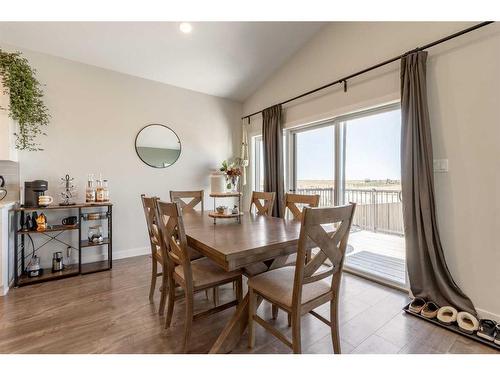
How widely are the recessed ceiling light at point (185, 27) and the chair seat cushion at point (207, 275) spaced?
2.58 metres

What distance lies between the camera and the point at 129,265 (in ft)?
10.3

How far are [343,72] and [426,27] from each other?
2.75 ft

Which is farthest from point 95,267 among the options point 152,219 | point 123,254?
point 152,219

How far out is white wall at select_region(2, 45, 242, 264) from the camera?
9.64ft

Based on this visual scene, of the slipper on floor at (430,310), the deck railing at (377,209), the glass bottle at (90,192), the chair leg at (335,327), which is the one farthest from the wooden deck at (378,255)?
the glass bottle at (90,192)

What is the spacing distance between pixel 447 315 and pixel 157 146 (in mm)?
3898

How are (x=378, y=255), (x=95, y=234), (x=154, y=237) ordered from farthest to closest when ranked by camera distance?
(x=378, y=255) < (x=95, y=234) < (x=154, y=237)

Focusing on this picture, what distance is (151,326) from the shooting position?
182 centimetres

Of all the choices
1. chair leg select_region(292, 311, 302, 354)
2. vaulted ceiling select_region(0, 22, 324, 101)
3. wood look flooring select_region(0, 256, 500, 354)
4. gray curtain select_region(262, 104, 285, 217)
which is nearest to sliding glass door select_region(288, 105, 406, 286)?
gray curtain select_region(262, 104, 285, 217)

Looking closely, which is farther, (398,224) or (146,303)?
(398,224)

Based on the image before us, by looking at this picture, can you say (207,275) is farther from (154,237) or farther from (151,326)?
(154,237)

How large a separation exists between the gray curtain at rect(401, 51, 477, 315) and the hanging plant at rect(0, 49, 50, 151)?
391 centimetres
